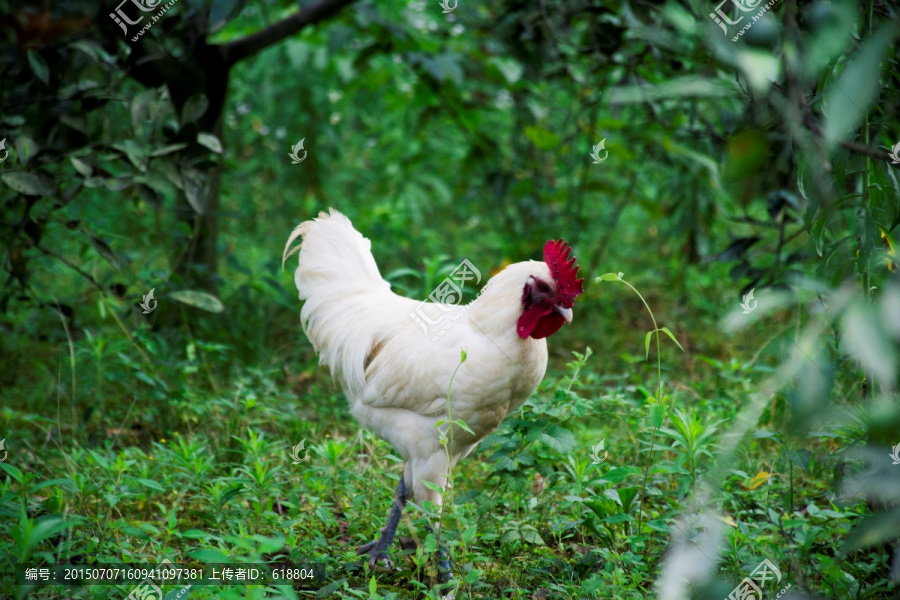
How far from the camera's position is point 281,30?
4391 mm

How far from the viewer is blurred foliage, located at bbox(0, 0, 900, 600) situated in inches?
59.2

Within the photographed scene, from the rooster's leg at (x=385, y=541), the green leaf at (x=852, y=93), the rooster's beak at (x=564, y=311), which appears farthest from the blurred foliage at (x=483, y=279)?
the rooster's beak at (x=564, y=311)

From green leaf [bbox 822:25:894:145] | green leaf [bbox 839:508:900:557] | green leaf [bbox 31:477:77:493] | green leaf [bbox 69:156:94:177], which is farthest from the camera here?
green leaf [bbox 69:156:94:177]

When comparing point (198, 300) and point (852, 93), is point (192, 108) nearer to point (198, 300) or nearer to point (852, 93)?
point (198, 300)

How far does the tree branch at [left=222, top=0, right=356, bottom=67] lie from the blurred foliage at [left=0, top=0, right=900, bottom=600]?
0.03 metres

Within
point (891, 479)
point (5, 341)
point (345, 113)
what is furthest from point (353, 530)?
point (345, 113)

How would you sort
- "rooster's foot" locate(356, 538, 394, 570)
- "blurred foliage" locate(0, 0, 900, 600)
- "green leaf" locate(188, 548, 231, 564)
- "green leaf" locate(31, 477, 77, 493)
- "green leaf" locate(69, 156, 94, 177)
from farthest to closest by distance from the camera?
1. "green leaf" locate(69, 156, 94, 177)
2. "rooster's foot" locate(356, 538, 394, 570)
3. "green leaf" locate(31, 477, 77, 493)
4. "green leaf" locate(188, 548, 231, 564)
5. "blurred foliage" locate(0, 0, 900, 600)

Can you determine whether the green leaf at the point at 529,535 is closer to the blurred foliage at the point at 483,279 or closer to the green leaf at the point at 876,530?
the blurred foliage at the point at 483,279

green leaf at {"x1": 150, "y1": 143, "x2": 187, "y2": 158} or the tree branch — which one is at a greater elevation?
the tree branch

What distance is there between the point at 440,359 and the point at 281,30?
269 centimetres

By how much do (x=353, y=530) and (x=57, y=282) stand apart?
4544 millimetres

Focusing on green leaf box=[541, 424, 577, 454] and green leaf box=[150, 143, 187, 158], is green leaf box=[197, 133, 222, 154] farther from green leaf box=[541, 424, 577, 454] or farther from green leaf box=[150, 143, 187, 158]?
green leaf box=[541, 424, 577, 454]

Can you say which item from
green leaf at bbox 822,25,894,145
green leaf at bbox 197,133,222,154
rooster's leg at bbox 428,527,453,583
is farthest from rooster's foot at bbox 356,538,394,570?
green leaf at bbox 822,25,894,145

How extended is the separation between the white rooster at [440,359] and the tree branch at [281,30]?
2.00 meters
